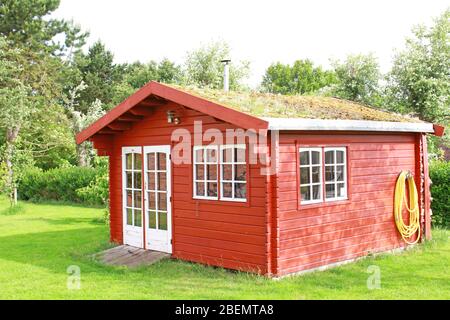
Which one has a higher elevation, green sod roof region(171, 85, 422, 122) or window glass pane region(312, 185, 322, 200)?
green sod roof region(171, 85, 422, 122)

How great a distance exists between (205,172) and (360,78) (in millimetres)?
14708

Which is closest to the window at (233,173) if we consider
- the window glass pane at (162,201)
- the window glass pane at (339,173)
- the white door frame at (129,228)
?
the window glass pane at (162,201)

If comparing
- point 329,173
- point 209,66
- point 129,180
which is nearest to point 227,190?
point 329,173

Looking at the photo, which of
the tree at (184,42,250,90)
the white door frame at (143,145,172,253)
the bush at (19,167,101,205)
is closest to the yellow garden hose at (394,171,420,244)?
the white door frame at (143,145,172,253)

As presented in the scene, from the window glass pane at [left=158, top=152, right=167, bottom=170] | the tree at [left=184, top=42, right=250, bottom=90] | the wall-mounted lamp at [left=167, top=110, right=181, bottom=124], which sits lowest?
the window glass pane at [left=158, top=152, right=167, bottom=170]

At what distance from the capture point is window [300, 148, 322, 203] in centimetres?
841

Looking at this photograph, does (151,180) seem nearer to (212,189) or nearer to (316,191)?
Answer: (212,189)

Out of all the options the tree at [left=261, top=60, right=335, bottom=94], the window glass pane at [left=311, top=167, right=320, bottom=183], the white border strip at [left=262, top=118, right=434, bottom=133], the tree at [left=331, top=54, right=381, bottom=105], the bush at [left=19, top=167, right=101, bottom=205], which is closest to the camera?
the white border strip at [left=262, top=118, right=434, bottom=133]

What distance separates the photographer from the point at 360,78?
72.0 feet

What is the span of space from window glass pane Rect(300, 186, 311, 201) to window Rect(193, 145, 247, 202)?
89cm

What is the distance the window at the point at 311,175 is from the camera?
8.41 m

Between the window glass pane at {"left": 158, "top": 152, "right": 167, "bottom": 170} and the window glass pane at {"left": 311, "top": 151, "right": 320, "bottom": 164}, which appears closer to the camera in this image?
the window glass pane at {"left": 311, "top": 151, "right": 320, "bottom": 164}

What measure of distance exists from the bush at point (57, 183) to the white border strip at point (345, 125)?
1427 centimetres

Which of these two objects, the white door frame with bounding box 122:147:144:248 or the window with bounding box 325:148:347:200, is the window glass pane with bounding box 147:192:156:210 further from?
the window with bounding box 325:148:347:200
